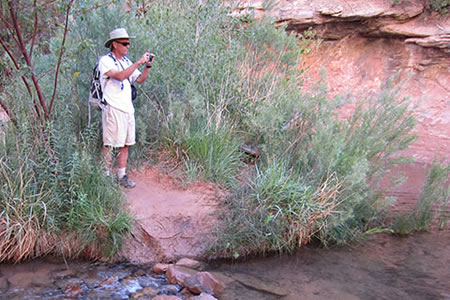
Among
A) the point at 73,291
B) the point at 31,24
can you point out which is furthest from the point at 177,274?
the point at 31,24

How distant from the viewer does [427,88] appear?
9984 millimetres

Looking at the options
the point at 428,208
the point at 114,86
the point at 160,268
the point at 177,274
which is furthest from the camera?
the point at 428,208

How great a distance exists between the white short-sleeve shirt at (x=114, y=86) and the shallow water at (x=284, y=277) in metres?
1.62

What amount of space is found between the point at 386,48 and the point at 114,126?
299 inches

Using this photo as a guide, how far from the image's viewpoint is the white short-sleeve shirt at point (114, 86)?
4.50m

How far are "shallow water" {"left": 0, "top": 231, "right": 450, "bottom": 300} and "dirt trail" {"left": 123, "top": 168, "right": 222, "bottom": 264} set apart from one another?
0.26m

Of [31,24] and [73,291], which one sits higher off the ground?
[31,24]

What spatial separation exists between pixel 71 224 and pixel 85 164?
58 cm

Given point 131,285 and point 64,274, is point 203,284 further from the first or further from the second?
point 64,274

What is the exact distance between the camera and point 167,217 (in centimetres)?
480

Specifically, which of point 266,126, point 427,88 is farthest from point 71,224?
point 427,88

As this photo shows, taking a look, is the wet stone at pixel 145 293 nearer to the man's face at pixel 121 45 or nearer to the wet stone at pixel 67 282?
the wet stone at pixel 67 282

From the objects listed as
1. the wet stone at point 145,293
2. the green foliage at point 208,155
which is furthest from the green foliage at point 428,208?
the wet stone at point 145,293

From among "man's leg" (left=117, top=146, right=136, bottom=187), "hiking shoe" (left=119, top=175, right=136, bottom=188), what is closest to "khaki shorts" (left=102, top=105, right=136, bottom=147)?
"man's leg" (left=117, top=146, right=136, bottom=187)
